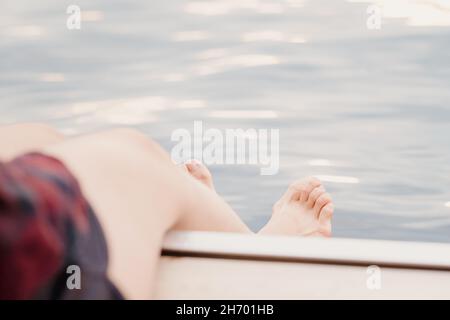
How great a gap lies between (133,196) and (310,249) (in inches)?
7.3

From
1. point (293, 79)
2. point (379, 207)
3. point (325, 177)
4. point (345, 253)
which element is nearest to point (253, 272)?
point (345, 253)

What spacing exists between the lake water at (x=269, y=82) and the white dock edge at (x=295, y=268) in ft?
4.08

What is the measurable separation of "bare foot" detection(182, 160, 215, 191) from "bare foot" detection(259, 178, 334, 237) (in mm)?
124

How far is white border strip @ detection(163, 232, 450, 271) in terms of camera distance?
2.72 ft

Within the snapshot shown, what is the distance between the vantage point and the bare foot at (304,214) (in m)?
1.37

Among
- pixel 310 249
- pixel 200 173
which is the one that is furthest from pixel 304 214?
pixel 310 249

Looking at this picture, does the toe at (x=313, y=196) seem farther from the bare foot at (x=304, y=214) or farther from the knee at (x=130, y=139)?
the knee at (x=130, y=139)

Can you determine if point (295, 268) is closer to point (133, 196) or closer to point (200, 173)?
point (133, 196)

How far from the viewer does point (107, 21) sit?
3123 millimetres

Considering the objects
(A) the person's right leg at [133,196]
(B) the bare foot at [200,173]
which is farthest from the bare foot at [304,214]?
(A) the person's right leg at [133,196]

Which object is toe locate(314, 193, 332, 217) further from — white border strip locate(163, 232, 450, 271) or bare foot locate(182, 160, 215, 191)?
white border strip locate(163, 232, 450, 271)

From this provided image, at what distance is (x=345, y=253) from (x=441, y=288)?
9 centimetres

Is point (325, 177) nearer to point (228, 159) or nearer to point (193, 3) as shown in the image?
point (228, 159)

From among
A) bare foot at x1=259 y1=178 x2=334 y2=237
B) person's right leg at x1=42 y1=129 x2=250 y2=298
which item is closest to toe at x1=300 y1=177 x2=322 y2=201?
bare foot at x1=259 y1=178 x2=334 y2=237
